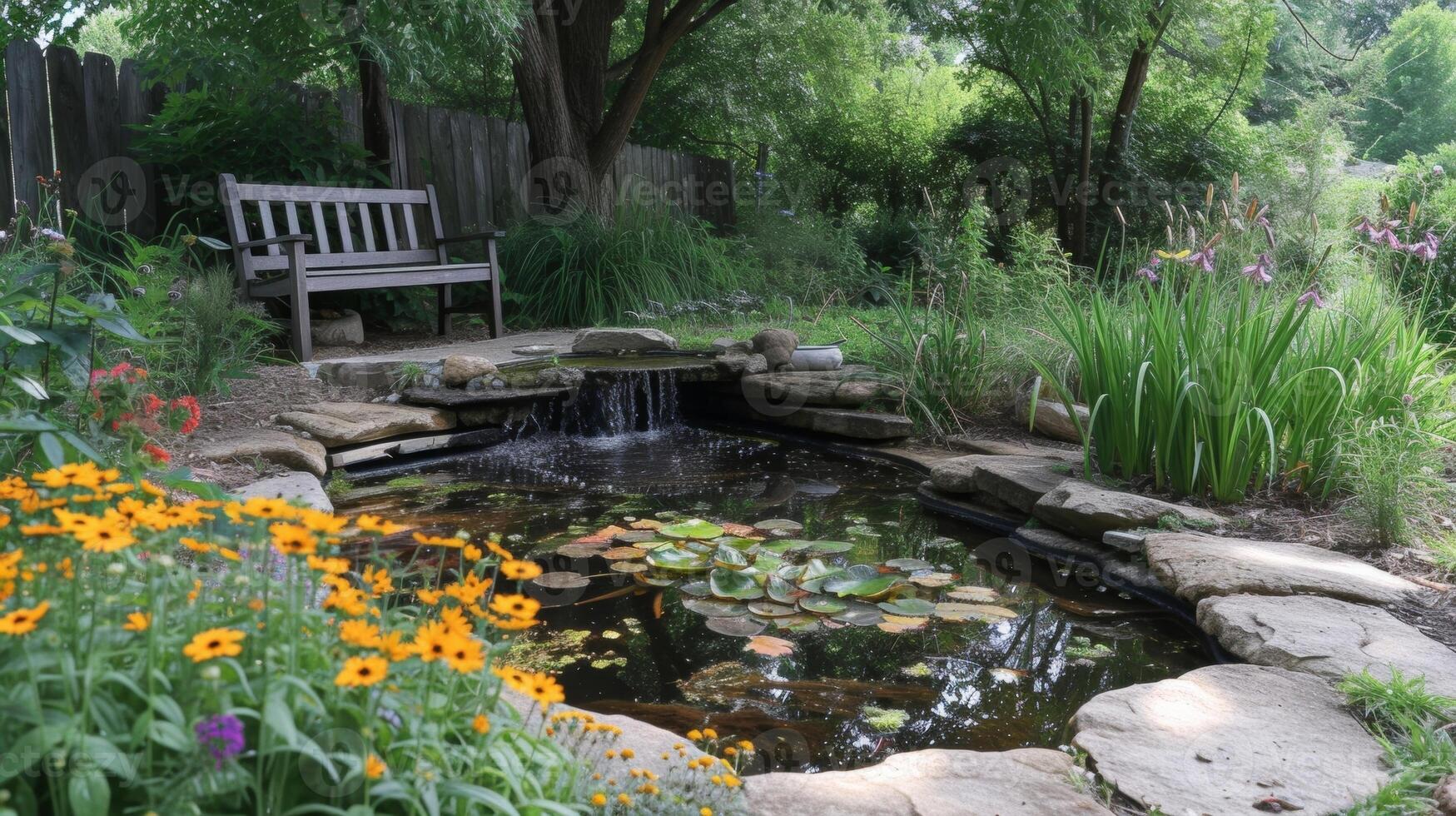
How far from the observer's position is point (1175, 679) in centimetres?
220

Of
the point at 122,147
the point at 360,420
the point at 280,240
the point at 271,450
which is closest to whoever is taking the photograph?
the point at 271,450

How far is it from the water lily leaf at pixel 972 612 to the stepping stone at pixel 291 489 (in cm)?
174

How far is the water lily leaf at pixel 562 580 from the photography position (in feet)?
9.70

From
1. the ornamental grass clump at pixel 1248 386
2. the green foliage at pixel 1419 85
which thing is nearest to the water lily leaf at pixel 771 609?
the ornamental grass clump at pixel 1248 386

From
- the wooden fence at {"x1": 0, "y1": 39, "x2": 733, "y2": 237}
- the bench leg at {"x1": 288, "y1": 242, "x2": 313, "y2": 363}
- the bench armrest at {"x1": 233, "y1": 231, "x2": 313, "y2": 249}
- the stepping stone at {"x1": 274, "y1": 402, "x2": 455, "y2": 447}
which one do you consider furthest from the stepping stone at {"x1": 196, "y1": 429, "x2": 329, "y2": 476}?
the wooden fence at {"x1": 0, "y1": 39, "x2": 733, "y2": 237}

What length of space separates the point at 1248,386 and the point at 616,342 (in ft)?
11.7

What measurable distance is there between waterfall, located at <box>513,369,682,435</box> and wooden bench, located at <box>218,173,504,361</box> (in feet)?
4.54

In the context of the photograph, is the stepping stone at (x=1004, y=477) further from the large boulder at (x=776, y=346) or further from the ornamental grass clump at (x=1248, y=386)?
the large boulder at (x=776, y=346)

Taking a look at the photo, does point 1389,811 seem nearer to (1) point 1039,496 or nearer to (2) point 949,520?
(1) point 1039,496

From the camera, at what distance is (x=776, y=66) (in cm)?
1305

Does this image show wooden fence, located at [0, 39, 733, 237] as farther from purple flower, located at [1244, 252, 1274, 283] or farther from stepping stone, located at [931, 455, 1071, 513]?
purple flower, located at [1244, 252, 1274, 283]

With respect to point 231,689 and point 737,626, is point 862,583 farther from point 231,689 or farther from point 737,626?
point 231,689

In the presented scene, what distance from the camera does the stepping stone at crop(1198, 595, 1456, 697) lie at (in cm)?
215

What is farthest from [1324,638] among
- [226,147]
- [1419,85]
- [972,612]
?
[1419,85]
